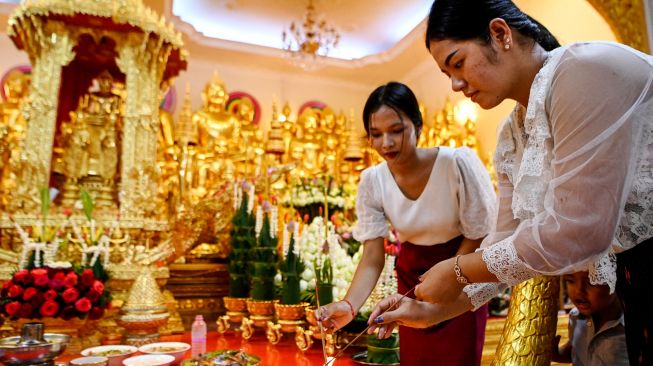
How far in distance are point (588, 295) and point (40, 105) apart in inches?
135

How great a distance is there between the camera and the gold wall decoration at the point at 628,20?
7.18 ft

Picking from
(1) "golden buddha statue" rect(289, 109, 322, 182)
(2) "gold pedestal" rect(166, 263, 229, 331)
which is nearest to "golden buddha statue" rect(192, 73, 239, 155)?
(1) "golden buddha statue" rect(289, 109, 322, 182)

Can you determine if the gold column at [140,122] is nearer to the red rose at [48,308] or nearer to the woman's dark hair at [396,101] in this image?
the red rose at [48,308]

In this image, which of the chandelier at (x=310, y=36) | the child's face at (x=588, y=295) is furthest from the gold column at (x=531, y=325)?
the chandelier at (x=310, y=36)

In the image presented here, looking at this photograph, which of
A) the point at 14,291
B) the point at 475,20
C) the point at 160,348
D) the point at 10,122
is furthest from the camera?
the point at 10,122

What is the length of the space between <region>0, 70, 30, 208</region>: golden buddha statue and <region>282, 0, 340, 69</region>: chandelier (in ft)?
10.3

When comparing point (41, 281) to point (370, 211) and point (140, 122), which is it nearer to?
point (370, 211)

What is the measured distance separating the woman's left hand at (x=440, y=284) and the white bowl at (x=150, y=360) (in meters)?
1.02

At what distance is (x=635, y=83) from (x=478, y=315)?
0.86m

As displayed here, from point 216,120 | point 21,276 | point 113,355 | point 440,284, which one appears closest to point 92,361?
point 113,355

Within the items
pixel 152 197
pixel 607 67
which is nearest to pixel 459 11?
pixel 607 67

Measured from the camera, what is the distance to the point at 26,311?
1.79m

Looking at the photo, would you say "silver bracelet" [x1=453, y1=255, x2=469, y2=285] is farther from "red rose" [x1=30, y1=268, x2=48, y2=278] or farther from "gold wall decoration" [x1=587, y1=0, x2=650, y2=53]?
"gold wall decoration" [x1=587, y1=0, x2=650, y2=53]

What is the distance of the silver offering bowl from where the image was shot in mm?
1321
